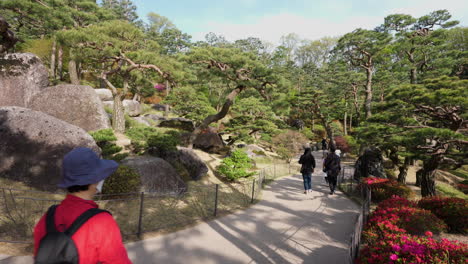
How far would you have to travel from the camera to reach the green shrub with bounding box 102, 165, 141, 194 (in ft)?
20.0

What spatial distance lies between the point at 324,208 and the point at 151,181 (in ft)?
18.1

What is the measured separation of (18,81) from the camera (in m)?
10.0

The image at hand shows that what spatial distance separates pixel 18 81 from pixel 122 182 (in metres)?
8.52

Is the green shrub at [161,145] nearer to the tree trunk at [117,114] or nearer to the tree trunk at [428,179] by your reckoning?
the tree trunk at [117,114]

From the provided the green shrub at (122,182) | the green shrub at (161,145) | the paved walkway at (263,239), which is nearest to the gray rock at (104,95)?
the green shrub at (161,145)

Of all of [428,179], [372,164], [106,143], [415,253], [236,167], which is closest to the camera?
[415,253]

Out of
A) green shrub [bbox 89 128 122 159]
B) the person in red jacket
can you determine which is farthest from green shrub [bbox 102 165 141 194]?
the person in red jacket

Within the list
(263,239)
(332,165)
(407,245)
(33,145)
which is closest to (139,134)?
(33,145)

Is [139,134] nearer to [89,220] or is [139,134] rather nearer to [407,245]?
[89,220]

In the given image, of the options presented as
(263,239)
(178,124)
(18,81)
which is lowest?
(263,239)

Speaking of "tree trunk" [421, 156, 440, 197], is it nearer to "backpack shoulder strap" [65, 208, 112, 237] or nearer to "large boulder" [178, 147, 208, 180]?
"large boulder" [178, 147, 208, 180]

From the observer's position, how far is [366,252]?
3355mm

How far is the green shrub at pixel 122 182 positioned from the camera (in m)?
6.09

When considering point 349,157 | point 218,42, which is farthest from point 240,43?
point 349,157
